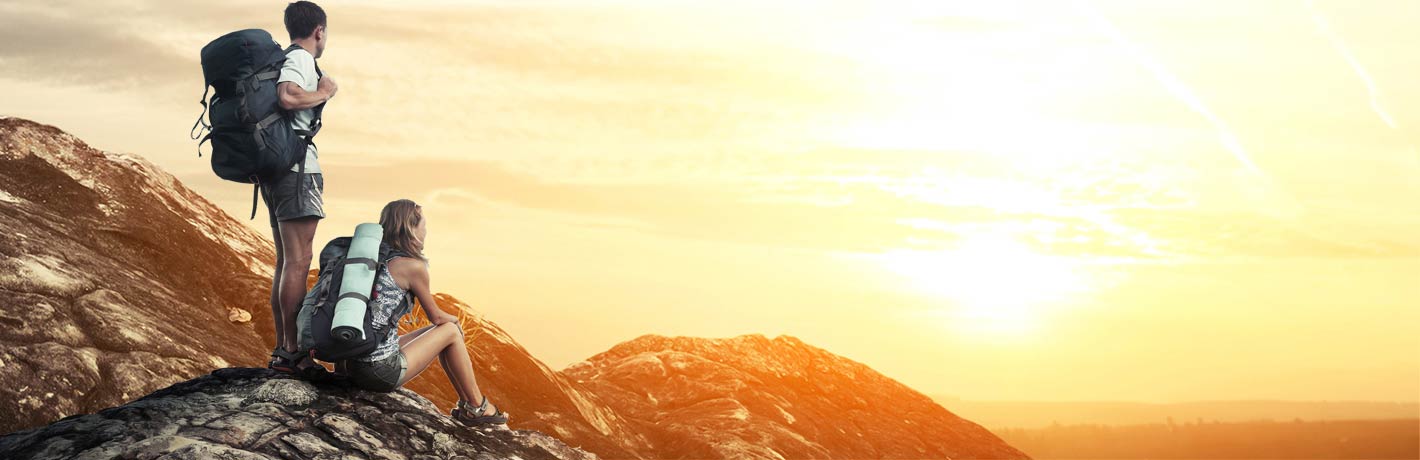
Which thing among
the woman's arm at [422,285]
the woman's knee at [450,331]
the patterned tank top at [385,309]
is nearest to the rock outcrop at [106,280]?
the patterned tank top at [385,309]

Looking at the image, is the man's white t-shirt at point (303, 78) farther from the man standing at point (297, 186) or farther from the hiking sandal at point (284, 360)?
the hiking sandal at point (284, 360)

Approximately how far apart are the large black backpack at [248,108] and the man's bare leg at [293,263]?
0.72 metres

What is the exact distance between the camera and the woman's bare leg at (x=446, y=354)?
44.9 ft


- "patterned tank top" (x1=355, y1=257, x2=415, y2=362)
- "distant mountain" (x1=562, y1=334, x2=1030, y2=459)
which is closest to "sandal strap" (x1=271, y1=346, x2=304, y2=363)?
"patterned tank top" (x1=355, y1=257, x2=415, y2=362)

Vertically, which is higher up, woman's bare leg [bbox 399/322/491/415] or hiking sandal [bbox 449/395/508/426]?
woman's bare leg [bbox 399/322/491/415]

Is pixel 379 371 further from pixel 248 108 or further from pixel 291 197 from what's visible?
pixel 248 108

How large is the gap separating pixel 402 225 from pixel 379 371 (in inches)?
73.2

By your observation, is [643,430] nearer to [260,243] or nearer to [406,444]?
[260,243]

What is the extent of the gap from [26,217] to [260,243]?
42.7 feet

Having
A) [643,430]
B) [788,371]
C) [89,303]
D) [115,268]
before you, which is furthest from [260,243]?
[788,371]

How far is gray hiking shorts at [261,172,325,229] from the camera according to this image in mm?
12969

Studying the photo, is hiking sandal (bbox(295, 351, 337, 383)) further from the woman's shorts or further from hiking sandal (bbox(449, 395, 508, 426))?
hiking sandal (bbox(449, 395, 508, 426))

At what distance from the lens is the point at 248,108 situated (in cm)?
1248

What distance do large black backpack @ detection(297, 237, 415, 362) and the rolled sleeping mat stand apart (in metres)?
0.06
